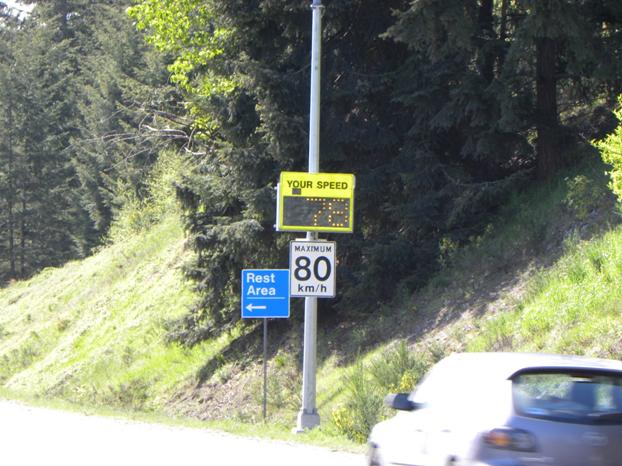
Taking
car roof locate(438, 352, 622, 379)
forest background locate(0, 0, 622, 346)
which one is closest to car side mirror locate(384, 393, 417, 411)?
car roof locate(438, 352, 622, 379)

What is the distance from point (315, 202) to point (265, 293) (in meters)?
3.94

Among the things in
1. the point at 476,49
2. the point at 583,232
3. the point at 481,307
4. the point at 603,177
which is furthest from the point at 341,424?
the point at 476,49

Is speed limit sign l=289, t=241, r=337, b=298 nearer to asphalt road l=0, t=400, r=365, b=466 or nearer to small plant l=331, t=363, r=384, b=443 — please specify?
small plant l=331, t=363, r=384, b=443

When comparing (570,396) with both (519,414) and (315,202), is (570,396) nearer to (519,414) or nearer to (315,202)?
(519,414)

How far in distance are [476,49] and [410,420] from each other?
46.5 feet

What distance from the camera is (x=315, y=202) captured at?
56.4 feet

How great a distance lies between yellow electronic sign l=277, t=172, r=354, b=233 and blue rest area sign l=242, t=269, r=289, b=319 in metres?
3.51

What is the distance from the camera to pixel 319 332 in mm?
24828

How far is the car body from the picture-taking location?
7.30 meters

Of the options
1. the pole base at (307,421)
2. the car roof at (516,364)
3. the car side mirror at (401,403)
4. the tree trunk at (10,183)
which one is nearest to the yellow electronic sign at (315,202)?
the pole base at (307,421)

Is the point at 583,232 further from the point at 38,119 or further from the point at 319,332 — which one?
the point at 38,119

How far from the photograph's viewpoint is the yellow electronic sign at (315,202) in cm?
1708

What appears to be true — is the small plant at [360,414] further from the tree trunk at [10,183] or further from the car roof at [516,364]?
the tree trunk at [10,183]

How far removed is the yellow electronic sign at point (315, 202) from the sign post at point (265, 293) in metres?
3.50
